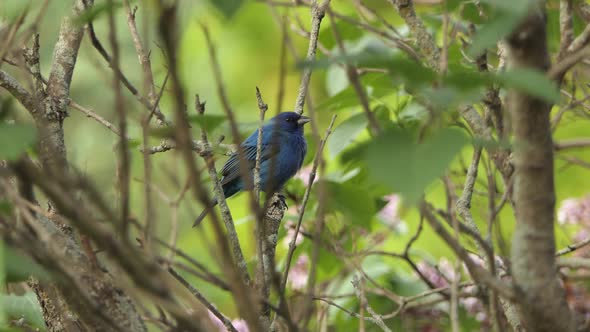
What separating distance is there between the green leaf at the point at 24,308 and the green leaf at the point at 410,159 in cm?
156

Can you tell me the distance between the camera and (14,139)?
1.06 m

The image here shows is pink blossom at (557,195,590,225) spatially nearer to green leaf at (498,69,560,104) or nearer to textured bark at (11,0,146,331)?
textured bark at (11,0,146,331)

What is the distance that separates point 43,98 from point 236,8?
60.8 inches

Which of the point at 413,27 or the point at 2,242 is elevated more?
the point at 413,27

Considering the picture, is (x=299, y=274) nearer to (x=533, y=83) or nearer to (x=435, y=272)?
(x=435, y=272)

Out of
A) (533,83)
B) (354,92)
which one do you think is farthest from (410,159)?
(354,92)

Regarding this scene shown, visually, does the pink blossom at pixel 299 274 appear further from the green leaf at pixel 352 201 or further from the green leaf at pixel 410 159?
the green leaf at pixel 410 159

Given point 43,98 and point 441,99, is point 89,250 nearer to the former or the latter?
point 441,99

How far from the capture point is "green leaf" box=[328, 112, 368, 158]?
2783mm

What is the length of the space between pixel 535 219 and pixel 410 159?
45cm

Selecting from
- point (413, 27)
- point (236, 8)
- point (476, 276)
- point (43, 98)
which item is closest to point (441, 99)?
Result: point (236, 8)

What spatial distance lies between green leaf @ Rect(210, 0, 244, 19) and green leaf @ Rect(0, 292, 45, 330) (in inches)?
59.4

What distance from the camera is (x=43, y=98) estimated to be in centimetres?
236

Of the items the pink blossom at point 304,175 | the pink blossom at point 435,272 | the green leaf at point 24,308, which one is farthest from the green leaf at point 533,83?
the pink blossom at point 304,175
